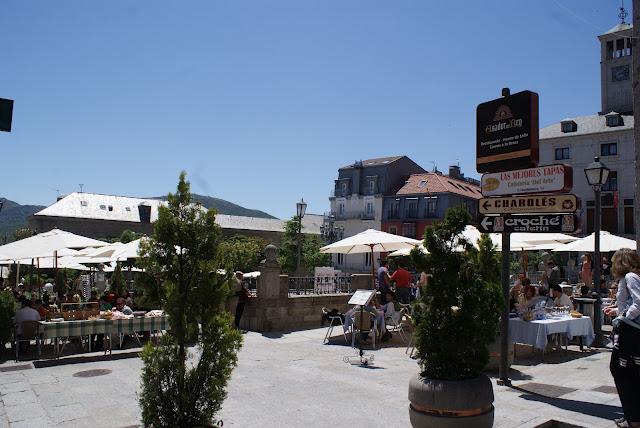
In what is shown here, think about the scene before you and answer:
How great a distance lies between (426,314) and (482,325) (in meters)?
0.57

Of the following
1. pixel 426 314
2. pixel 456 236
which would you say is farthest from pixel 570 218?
pixel 426 314

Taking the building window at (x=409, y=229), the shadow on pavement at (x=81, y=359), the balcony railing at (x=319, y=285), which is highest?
the building window at (x=409, y=229)

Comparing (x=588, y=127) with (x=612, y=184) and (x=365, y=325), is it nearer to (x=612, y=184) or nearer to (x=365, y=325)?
(x=612, y=184)

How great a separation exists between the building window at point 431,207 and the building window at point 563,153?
525 inches

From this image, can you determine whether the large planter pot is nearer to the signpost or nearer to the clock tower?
the signpost

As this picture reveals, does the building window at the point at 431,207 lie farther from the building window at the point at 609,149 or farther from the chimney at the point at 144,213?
the chimney at the point at 144,213

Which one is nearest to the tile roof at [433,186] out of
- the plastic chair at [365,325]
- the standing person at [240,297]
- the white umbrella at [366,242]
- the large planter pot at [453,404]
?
the white umbrella at [366,242]

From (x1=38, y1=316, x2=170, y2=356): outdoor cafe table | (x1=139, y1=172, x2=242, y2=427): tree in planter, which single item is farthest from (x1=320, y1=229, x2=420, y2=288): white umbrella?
(x1=139, y1=172, x2=242, y2=427): tree in planter

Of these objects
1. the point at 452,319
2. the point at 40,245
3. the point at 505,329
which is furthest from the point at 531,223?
the point at 40,245

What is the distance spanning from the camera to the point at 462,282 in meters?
5.57

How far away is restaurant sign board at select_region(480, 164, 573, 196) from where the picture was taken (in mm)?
7599

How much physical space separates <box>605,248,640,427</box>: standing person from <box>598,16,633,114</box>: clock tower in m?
56.1

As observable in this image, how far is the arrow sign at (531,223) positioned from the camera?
7.45 meters

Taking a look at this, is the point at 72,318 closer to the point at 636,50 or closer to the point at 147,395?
the point at 147,395
